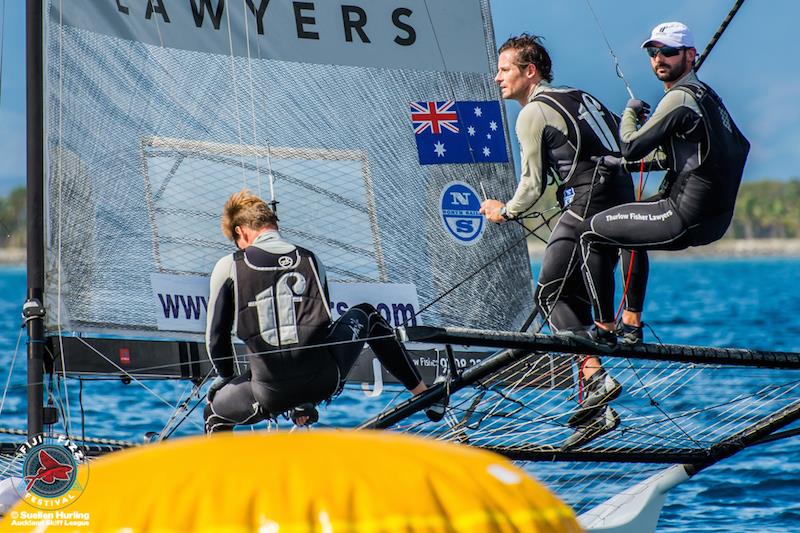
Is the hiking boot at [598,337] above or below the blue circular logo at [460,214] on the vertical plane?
below

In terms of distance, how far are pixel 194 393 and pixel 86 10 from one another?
1803 millimetres

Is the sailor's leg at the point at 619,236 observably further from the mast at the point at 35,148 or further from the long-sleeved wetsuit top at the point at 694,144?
the mast at the point at 35,148

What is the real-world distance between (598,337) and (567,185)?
0.69 metres

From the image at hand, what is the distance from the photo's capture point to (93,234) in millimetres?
6164

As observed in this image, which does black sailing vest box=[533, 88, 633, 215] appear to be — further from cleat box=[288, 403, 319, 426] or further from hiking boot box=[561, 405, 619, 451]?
cleat box=[288, 403, 319, 426]

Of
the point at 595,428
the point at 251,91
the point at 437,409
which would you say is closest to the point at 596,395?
the point at 595,428

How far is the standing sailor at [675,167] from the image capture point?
4914 millimetres

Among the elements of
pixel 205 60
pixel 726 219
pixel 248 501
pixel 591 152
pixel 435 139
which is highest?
pixel 205 60

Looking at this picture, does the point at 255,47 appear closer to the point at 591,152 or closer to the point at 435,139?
the point at 435,139

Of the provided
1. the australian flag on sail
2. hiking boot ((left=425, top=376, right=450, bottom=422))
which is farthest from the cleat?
the australian flag on sail

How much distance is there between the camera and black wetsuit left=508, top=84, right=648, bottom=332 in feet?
17.3

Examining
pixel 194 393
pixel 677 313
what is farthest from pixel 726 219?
pixel 677 313

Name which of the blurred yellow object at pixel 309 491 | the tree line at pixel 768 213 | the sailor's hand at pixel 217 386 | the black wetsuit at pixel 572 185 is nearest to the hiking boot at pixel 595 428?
the black wetsuit at pixel 572 185

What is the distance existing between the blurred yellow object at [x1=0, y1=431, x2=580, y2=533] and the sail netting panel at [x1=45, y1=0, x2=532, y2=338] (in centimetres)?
410
